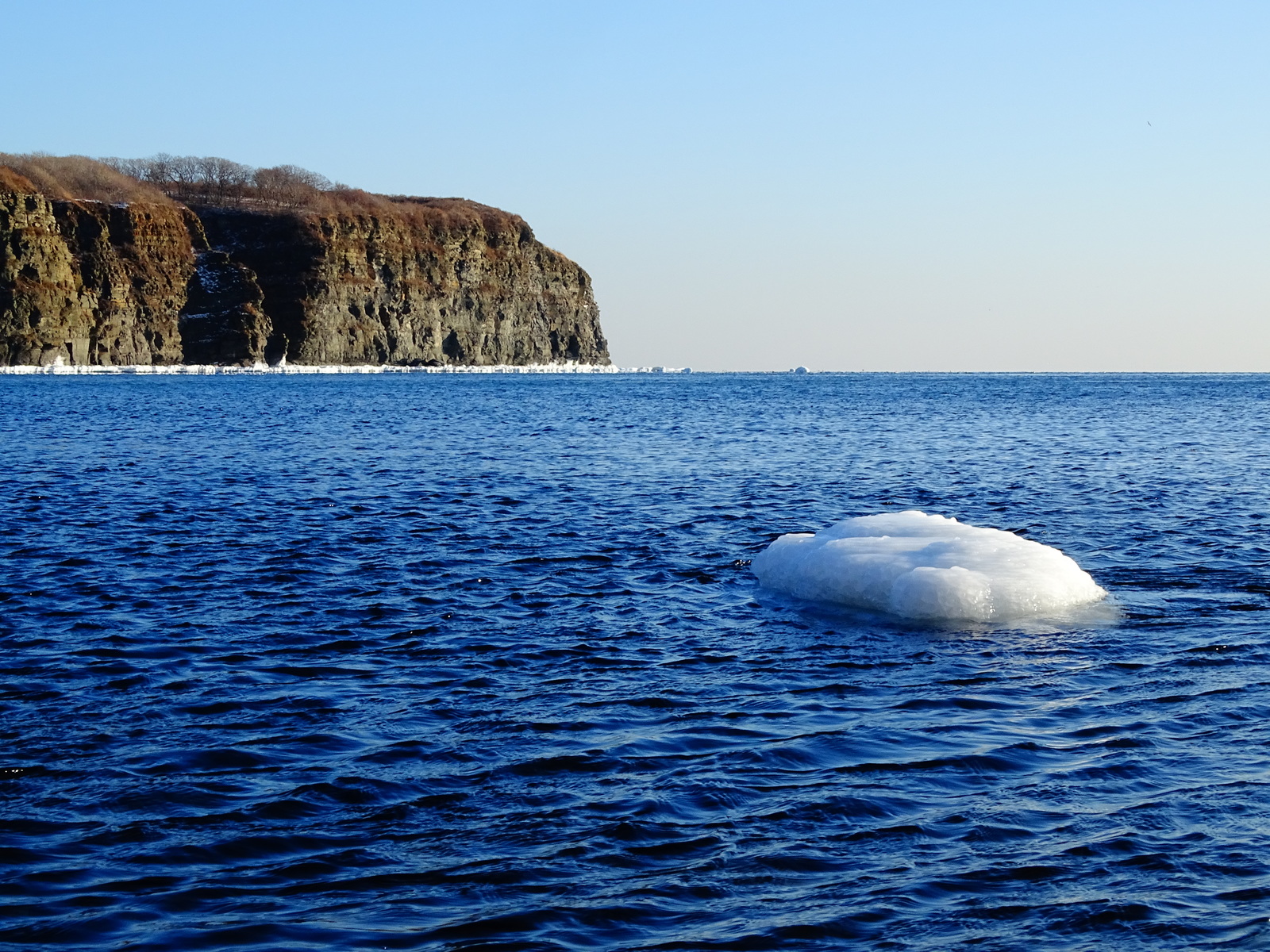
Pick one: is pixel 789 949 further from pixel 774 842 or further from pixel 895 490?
pixel 895 490

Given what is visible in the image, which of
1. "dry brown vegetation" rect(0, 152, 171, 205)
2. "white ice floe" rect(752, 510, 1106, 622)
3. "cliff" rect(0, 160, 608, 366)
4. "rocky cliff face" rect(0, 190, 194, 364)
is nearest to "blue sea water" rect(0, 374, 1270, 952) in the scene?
"white ice floe" rect(752, 510, 1106, 622)

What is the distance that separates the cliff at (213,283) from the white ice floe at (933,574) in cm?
13370

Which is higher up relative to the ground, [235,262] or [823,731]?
[235,262]

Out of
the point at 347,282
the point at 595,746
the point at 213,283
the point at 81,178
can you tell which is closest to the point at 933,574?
the point at 595,746

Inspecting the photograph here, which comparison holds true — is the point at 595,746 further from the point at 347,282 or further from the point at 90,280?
the point at 347,282

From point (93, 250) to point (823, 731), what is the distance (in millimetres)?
155535

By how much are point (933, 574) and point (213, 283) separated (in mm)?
164566

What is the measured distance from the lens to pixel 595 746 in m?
9.42

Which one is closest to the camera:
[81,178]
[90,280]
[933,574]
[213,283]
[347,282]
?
[933,574]

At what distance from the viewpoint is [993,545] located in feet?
50.7

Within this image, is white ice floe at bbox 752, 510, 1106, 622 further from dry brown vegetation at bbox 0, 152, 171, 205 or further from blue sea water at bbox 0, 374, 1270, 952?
dry brown vegetation at bbox 0, 152, 171, 205

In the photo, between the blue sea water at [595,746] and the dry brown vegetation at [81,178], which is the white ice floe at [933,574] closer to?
the blue sea water at [595,746]

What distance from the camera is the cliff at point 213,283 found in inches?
5276

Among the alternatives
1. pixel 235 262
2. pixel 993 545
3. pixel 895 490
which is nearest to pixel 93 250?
pixel 235 262
